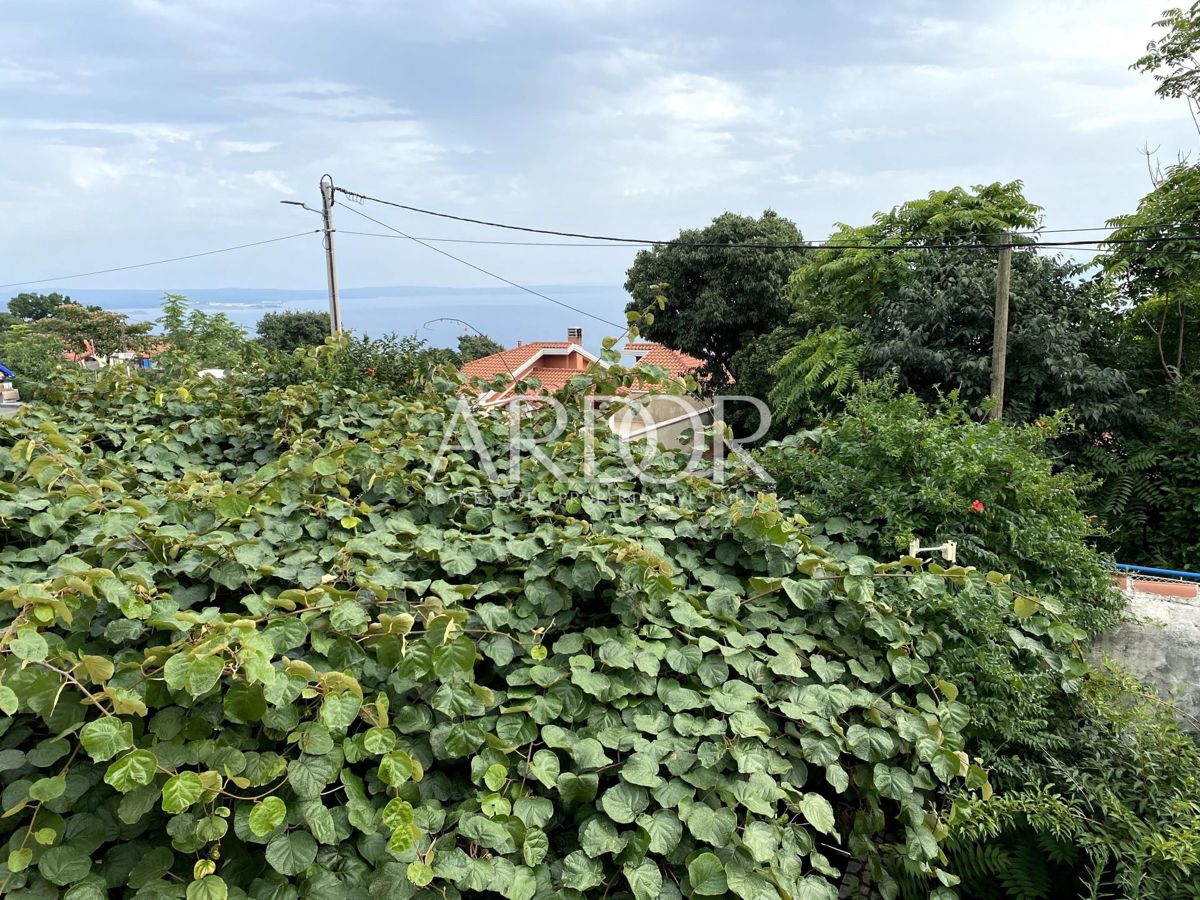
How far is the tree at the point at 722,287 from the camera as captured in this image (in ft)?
47.4

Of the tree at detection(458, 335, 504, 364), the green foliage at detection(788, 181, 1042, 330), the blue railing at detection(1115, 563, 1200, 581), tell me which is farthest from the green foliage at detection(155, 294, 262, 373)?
the blue railing at detection(1115, 563, 1200, 581)

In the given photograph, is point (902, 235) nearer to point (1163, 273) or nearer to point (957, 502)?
point (1163, 273)

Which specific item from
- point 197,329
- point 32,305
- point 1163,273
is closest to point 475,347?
point 197,329

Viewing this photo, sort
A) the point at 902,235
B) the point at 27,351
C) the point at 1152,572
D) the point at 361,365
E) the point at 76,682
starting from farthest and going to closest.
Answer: the point at 27,351 → the point at 902,235 → the point at 361,365 → the point at 1152,572 → the point at 76,682

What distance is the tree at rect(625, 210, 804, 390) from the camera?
14438mm

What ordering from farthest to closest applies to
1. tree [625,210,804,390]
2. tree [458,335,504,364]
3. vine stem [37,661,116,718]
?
tree [458,335,504,364]
tree [625,210,804,390]
vine stem [37,661,116,718]

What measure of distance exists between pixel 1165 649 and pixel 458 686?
2.97 metres

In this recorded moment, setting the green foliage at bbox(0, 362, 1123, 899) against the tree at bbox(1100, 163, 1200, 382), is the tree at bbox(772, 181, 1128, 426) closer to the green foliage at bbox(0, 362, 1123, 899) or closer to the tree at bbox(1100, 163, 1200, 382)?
the tree at bbox(1100, 163, 1200, 382)

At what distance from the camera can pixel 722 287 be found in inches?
582

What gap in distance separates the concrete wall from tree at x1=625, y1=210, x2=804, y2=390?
1046 cm

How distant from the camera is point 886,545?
2.82m

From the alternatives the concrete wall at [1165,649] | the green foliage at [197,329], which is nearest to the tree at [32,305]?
the green foliage at [197,329]

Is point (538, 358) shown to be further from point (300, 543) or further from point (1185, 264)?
point (300, 543)

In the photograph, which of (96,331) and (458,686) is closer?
(458,686)
